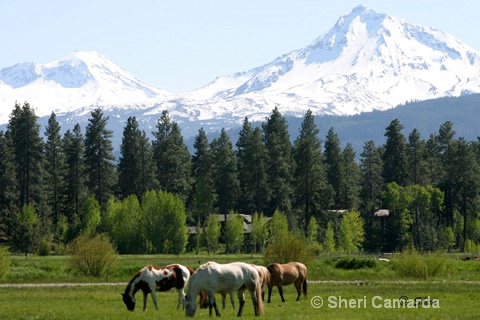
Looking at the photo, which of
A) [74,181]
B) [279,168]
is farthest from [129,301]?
[279,168]

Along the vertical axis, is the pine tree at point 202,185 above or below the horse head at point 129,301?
above

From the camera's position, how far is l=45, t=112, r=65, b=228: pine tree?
126 m

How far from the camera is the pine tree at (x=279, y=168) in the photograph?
12812 centimetres

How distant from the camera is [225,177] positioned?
426 feet

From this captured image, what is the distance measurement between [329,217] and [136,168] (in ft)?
90.2

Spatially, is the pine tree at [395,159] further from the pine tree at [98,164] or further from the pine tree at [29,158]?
the pine tree at [29,158]

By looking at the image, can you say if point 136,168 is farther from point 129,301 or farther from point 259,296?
point 259,296

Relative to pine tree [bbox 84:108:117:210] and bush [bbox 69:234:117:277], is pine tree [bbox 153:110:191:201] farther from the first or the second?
bush [bbox 69:234:117:277]

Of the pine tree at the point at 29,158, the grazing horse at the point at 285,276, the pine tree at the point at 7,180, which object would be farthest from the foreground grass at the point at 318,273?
the pine tree at the point at 29,158

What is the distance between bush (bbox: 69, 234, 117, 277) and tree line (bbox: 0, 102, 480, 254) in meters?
46.3

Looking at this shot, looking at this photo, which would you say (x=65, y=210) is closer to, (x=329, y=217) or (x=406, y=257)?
(x=329, y=217)

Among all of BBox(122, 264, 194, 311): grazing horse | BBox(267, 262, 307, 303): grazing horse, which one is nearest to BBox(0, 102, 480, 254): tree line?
BBox(267, 262, 307, 303): grazing horse

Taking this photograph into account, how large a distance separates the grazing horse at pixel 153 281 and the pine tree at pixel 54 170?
85.4m

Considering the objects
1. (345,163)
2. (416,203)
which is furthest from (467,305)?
(345,163)
